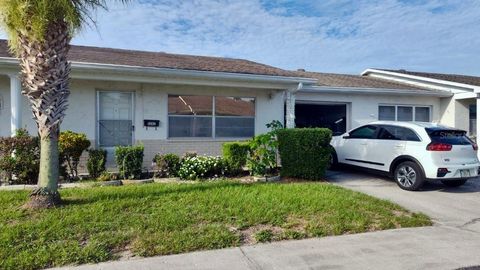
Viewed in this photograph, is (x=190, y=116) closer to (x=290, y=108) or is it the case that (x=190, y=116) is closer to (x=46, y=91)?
(x=290, y=108)

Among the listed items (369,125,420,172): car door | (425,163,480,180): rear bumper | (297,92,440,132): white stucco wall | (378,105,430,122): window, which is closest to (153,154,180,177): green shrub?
(369,125,420,172): car door

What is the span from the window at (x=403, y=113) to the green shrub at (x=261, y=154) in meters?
6.83

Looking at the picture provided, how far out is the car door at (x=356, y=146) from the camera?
947 centimetres

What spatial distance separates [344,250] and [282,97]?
7.80m

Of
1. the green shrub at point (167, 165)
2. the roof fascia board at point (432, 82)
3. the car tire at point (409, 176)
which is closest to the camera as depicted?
the car tire at point (409, 176)

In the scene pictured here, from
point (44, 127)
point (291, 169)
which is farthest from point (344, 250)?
point (44, 127)

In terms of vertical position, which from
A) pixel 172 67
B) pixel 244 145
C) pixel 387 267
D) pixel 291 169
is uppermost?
pixel 172 67

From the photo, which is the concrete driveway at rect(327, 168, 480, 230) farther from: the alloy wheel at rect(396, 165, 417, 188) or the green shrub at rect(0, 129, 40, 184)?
the green shrub at rect(0, 129, 40, 184)

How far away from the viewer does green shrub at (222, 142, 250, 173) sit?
8906 mm

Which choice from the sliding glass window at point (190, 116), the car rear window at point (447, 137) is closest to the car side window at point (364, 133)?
the car rear window at point (447, 137)

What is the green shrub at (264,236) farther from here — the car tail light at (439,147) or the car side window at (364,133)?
the car side window at (364,133)

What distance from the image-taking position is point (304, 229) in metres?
5.20

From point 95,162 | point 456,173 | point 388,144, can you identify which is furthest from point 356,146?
point 95,162

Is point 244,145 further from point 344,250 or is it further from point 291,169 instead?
point 344,250
